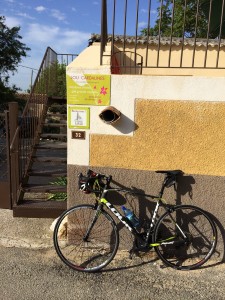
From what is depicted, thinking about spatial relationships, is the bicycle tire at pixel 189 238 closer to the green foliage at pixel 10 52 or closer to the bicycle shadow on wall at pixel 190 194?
the bicycle shadow on wall at pixel 190 194

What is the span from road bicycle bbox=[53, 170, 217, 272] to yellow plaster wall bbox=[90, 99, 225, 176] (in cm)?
22

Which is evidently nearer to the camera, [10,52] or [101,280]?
[101,280]

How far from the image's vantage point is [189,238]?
11.5 feet

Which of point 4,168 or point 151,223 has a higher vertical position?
point 4,168

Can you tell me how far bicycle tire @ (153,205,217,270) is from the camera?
11.5 ft

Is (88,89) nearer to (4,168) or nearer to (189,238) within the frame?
(189,238)

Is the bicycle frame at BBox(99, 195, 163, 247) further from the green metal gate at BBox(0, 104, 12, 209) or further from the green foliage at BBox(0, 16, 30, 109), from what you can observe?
the green foliage at BBox(0, 16, 30, 109)

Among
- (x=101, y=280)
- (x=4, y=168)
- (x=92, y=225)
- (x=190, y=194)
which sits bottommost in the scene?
(x=101, y=280)

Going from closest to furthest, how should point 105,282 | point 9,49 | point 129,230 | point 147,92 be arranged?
point 105,282 < point 147,92 < point 129,230 < point 9,49

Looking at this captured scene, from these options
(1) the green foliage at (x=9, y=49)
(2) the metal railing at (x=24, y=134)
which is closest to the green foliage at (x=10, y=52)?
(1) the green foliage at (x=9, y=49)

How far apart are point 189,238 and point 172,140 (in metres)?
1.11

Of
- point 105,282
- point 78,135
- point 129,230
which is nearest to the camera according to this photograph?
Result: point 105,282

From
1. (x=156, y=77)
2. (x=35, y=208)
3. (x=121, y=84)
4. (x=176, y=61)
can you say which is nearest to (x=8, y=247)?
(x=35, y=208)

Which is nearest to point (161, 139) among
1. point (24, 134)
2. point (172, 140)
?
point (172, 140)
